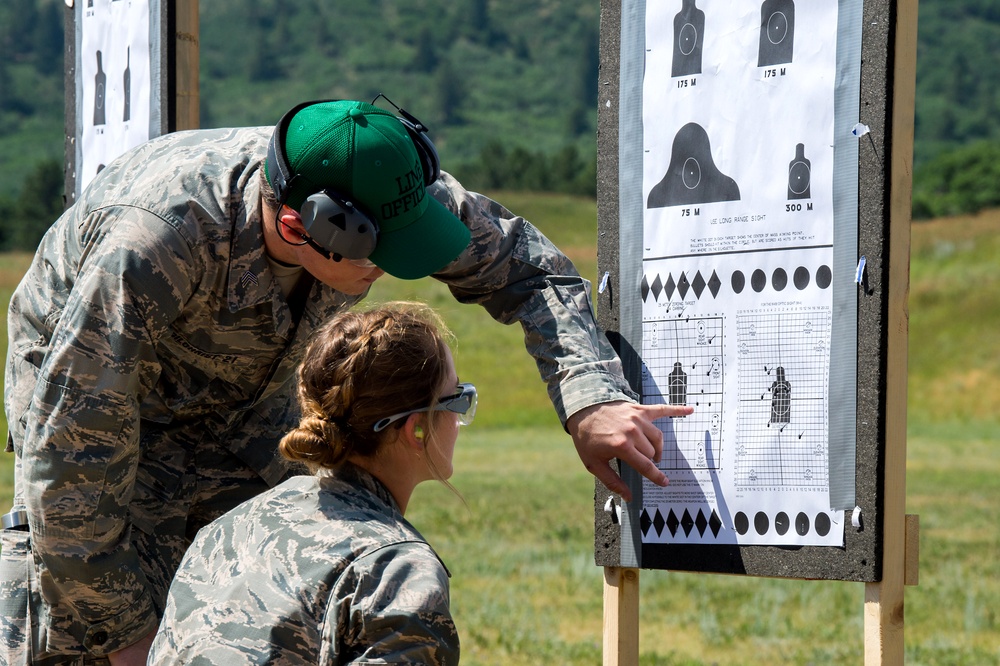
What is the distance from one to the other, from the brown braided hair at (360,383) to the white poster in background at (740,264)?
1.00 metres

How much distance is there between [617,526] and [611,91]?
107 cm

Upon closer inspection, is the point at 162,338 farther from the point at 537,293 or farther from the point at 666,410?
the point at 666,410

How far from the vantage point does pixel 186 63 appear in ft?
12.0

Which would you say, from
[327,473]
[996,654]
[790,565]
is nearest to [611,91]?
[790,565]

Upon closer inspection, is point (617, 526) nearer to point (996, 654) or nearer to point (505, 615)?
point (996, 654)

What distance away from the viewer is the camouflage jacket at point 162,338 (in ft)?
7.57

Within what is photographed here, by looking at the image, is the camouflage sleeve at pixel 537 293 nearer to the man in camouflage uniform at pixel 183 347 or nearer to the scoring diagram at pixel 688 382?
the man in camouflage uniform at pixel 183 347

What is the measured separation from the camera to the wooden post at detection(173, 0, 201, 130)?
3.62 m

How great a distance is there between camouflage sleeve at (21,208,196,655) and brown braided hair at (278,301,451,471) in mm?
487

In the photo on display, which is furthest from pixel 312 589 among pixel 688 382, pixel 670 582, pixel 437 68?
pixel 437 68

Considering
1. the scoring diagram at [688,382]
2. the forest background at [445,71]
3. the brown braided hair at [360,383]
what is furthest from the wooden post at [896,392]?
the forest background at [445,71]

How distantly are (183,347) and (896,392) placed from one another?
1.50 m

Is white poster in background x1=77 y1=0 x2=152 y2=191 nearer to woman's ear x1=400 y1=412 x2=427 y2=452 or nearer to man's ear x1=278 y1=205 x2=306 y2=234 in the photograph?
man's ear x1=278 y1=205 x2=306 y2=234

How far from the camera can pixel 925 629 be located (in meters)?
6.74
